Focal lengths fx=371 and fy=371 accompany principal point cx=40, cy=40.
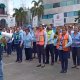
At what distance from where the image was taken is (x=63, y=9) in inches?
3231

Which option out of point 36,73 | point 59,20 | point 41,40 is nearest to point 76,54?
point 59,20

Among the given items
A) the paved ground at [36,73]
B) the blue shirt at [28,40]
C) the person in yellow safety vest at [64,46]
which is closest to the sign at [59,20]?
the person in yellow safety vest at [64,46]

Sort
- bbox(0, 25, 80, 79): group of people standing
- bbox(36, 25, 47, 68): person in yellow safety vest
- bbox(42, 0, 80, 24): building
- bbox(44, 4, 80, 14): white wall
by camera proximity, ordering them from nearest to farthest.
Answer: bbox(0, 25, 80, 79): group of people standing < bbox(36, 25, 47, 68): person in yellow safety vest < bbox(42, 0, 80, 24): building < bbox(44, 4, 80, 14): white wall

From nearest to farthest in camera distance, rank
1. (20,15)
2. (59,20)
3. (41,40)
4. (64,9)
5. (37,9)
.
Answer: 1. (59,20)
2. (41,40)
3. (64,9)
4. (37,9)
5. (20,15)

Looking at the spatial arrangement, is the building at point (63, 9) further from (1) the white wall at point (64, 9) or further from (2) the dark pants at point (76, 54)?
(2) the dark pants at point (76, 54)

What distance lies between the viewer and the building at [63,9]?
7831 cm

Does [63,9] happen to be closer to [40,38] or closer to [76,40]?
[40,38]

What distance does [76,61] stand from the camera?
14398 mm

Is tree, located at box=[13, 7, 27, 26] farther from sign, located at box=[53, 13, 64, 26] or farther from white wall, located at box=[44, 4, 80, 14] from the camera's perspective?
sign, located at box=[53, 13, 64, 26]

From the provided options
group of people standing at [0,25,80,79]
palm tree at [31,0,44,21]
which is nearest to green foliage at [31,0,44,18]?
palm tree at [31,0,44,21]

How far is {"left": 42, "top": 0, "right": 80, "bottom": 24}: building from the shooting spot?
78.3 meters

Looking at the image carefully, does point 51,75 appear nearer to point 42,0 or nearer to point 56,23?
point 56,23

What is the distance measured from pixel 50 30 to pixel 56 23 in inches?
28.5

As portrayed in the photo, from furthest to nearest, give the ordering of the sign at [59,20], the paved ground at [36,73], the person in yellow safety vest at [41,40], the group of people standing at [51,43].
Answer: the person in yellow safety vest at [41,40] < the sign at [59,20] < the group of people standing at [51,43] < the paved ground at [36,73]
